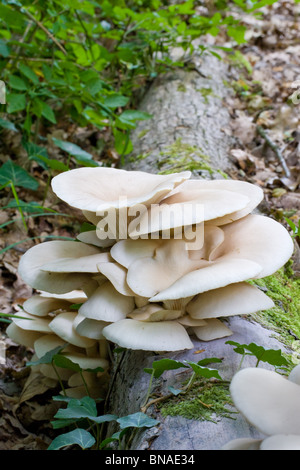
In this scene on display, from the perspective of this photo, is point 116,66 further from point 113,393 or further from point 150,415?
point 150,415

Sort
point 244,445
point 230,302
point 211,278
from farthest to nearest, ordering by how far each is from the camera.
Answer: point 230,302 < point 211,278 < point 244,445

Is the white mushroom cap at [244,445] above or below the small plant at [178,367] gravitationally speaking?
above

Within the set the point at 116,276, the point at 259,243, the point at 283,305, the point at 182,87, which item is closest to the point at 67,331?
the point at 116,276

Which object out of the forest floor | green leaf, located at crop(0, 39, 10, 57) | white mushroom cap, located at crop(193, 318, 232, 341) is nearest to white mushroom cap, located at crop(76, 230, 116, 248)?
white mushroom cap, located at crop(193, 318, 232, 341)

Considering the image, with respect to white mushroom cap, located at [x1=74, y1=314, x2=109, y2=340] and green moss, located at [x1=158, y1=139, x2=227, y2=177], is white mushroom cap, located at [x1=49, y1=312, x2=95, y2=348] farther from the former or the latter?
green moss, located at [x1=158, y1=139, x2=227, y2=177]

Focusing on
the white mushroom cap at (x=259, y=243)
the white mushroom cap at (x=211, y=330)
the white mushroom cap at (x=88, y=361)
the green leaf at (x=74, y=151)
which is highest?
the white mushroom cap at (x=259, y=243)

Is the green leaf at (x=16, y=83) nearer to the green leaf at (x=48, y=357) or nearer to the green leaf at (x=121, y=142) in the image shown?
the green leaf at (x=121, y=142)

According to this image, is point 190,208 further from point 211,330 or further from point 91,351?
point 91,351

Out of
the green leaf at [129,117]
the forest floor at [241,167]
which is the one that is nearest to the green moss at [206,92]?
the forest floor at [241,167]
